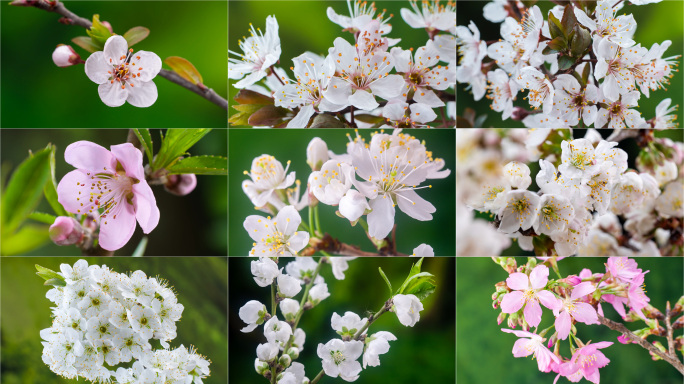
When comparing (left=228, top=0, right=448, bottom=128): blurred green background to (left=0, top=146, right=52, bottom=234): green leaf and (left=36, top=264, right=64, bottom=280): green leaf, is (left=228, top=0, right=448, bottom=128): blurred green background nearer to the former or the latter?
(left=0, top=146, right=52, bottom=234): green leaf

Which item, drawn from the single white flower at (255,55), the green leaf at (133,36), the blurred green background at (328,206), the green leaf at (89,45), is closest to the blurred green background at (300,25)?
the single white flower at (255,55)

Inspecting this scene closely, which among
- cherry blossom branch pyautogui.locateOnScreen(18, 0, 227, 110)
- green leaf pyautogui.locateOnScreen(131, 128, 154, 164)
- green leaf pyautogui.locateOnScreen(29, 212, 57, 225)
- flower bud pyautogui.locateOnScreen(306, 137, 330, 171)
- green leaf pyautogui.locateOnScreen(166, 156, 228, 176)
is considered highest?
cherry blossom branch pyautogui.locateOnScreen(18, 0, 227, 110)

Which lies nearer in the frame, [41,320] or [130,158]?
[130,158]

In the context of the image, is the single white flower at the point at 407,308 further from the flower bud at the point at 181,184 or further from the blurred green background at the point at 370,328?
the flower bud at the point at 181,184

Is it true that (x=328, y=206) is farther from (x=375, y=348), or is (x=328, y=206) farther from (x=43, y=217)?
(x=43, y=217)

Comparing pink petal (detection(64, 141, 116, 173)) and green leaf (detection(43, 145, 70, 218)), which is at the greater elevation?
pink petal (detection(64, 141, 116, 173))

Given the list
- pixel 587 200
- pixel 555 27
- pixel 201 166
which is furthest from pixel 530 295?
pixel 201 166

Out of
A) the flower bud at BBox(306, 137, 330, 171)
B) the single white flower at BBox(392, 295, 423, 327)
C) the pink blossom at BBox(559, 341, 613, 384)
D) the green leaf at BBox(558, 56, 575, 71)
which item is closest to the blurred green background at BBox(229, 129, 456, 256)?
the flower bud at BBox(306, 137, 330, 171)
